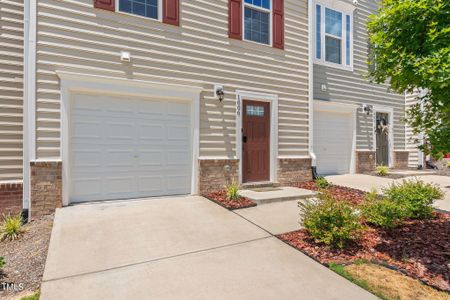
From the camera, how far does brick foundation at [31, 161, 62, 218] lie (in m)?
5.09

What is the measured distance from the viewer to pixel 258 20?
769 centimetres

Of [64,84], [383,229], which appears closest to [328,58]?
[383,229]

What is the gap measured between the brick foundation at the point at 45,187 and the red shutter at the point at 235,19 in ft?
16.9

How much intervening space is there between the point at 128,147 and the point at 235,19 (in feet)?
14.1

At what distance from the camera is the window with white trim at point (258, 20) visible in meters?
7.52

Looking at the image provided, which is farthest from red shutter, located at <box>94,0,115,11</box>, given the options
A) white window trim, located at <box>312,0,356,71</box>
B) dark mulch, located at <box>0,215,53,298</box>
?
white window trim, located at <box>312,0,356,71</box>

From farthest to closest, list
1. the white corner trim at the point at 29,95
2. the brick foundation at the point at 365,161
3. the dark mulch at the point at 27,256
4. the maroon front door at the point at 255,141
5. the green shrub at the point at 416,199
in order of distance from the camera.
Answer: the brick foundation at the point at 365,161
the maroon front door at the point at 255,141
the white corner trim at the point at 29,95
the green shrub at the point at 416,199
the dark mulch at the point at 27,256

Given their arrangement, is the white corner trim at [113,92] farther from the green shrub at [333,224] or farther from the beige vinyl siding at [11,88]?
the green shrub at [333,224]

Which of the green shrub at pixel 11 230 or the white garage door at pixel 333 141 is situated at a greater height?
the white garage door at pixel 333 141

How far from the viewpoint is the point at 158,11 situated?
20.7 ft

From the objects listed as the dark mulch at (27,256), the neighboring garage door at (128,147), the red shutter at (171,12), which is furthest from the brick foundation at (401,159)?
the dark mulch at (27,256)

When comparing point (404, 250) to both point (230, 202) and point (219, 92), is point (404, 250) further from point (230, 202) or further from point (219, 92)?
point (219, 92)

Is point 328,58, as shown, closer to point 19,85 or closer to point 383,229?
point 383,229

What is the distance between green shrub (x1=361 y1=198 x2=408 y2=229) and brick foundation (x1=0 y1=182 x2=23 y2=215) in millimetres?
6415
